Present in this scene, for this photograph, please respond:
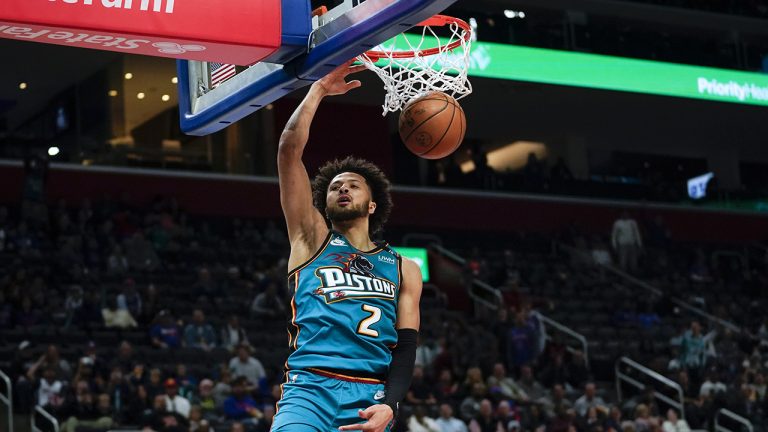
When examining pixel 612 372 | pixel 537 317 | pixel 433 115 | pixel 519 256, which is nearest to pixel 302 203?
pixel 433 115

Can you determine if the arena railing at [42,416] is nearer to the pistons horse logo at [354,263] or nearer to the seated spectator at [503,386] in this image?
the seated spectator at [503,386]

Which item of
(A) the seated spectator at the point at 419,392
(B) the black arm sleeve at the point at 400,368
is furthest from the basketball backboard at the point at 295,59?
(A) the seated spectator at the point at 419,392

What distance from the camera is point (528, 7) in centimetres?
2431

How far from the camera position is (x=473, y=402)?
15.0 m

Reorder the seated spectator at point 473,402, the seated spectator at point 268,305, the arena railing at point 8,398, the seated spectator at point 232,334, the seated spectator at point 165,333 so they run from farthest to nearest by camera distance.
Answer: the seated spectator at point 268,305, the seated spectator at point 232,334, the seated spectator at point 165,333, the seated spectator at point 473,402, the arena railing at point 8,398

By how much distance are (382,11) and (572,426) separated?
1070cm

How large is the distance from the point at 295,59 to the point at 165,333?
10.5m

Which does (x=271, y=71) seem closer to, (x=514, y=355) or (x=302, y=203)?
(x=302, y=203)

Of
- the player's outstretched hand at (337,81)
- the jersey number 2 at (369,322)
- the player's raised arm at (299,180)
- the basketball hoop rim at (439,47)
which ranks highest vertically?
the basketball hoop rim at (439,47)

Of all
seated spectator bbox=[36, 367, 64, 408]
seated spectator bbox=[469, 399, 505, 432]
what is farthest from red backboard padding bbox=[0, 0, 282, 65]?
seated spectator bbox=[469, 399, 505, 432]

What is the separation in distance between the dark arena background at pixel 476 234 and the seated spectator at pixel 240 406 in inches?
1.4

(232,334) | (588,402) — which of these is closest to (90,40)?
(232,334)

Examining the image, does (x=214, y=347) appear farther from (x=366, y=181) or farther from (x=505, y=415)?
(x=366, y=181)

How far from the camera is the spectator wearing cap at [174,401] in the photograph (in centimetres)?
1291
